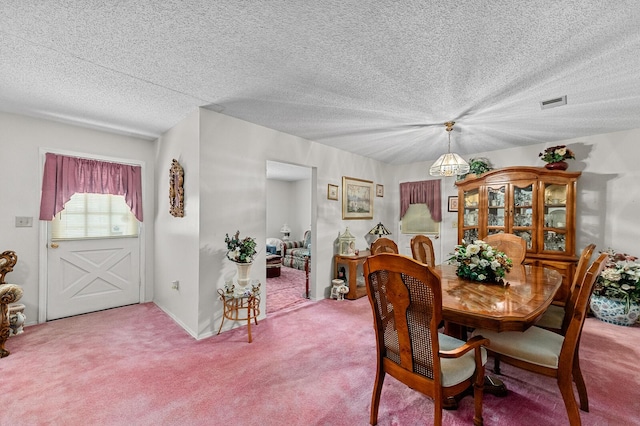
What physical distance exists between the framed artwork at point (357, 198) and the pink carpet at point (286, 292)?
1.45 metres

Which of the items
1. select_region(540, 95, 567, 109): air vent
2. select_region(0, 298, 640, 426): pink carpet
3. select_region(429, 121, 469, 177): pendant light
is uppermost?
select_region(540, 95, 567, 109): air vent

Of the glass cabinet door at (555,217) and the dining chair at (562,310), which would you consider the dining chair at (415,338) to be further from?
the glass cabinet door at (555,217)

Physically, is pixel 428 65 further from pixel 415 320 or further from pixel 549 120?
pixel 549 120

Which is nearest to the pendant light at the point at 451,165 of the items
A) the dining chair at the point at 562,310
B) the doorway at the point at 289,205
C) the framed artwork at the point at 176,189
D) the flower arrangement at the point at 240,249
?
the dining chair at the point at 562,310

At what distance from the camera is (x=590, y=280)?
1531mm

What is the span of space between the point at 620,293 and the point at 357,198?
11.2 feet

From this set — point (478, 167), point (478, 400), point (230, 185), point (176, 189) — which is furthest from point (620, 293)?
point (176, 189)

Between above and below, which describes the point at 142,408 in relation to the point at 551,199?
below

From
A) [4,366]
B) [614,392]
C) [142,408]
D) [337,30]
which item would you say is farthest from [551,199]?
[4,366]

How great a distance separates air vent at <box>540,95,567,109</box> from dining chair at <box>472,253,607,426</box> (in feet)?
4.96

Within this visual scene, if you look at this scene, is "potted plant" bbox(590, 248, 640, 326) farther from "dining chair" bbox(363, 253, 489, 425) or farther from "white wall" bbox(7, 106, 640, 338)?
"dining chair" bbox(363, 253, 489, 425)

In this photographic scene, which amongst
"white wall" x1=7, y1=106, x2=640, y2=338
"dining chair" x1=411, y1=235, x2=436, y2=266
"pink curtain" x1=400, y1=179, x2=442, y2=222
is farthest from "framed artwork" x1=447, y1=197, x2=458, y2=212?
"dining chair" x1=411, y1=235, x2=436, y2=266

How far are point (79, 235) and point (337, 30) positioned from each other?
12.7ft

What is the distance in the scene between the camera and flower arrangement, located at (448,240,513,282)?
218cm
